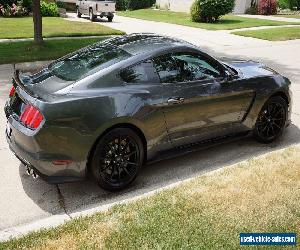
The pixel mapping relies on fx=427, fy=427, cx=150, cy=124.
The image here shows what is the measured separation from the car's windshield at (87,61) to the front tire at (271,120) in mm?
2330

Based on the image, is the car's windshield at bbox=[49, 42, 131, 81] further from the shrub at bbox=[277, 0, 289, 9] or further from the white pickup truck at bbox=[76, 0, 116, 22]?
the shrub at bbox=[277, 0, 289, 9]

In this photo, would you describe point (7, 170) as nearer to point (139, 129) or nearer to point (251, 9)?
point (139, 129)

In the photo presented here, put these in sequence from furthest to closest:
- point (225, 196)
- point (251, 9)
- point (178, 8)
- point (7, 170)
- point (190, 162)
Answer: point (178, 8) → point (251, 9) → point (190, 162) → point (7, 170) → point (225, 196)

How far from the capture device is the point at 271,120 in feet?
21.0

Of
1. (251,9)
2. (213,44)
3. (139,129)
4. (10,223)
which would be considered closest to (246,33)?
(213,44)

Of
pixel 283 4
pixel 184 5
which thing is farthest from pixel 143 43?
pixel 283 4

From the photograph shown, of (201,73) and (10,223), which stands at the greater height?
(201,73)

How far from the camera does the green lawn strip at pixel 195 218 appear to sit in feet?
13.0

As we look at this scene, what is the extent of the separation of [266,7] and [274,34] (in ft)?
41.6

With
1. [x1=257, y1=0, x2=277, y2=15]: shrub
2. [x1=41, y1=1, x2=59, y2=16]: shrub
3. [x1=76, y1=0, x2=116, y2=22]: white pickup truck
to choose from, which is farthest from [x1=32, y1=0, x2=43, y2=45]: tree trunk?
[x1=257, y1=0, x2=277, y2=15]: shrub

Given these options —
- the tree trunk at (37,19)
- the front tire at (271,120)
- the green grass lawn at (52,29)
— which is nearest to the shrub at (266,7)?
the green grass lawn at (52,29)

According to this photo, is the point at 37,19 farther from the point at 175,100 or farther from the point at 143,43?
the point at 175,100

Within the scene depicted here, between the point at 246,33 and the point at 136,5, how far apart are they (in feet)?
58.9

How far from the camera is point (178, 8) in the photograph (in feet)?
107
